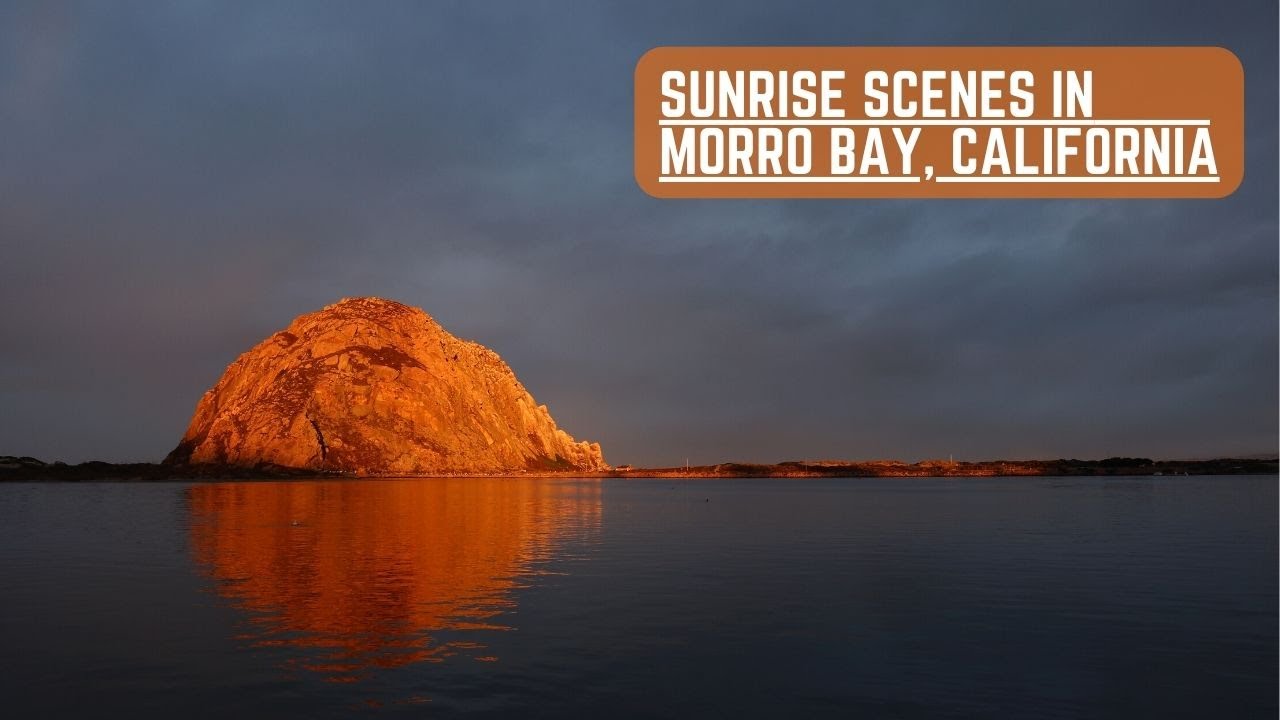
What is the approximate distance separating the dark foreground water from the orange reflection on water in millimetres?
199

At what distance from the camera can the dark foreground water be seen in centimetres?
2031

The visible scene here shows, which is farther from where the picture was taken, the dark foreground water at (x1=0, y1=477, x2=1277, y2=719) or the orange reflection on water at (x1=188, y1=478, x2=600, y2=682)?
the orange reflection on water at (x1=188, y1=478, x2=600, y2=682)

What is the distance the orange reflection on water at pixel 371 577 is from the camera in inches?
1004

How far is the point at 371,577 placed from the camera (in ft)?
133

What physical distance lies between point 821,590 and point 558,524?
4443cm

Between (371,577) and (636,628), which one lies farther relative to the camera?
(371,577)

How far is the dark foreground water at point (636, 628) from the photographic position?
20312 mm

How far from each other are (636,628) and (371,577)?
17.1 m

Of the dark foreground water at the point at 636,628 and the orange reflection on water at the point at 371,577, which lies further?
the orange reflection on water at the point at 371,577

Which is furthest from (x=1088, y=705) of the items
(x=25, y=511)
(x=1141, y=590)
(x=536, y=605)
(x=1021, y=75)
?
(x=25, y=511)

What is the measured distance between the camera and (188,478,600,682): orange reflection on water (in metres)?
25.5

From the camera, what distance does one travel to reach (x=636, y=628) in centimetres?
2864

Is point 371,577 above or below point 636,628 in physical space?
below

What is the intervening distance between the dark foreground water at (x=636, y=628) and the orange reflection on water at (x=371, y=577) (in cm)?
20
